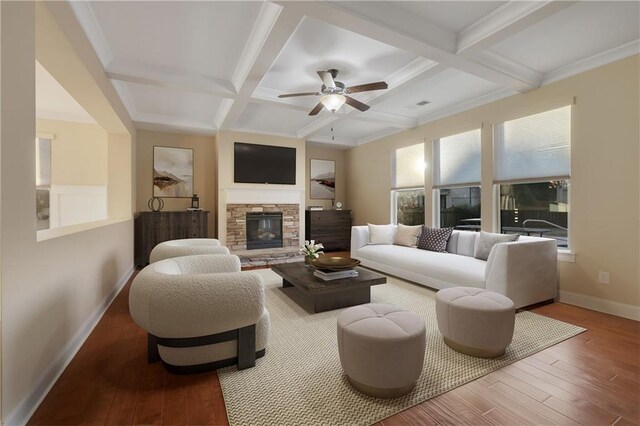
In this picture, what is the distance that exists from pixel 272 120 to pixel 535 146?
13.7 ft

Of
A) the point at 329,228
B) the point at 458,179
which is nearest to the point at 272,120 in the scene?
the point at 329,228

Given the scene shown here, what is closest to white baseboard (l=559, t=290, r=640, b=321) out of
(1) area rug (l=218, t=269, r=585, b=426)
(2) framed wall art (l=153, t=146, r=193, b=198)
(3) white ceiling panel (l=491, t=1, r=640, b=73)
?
(1) area rug (l=218, t=269, r=585, b=426)

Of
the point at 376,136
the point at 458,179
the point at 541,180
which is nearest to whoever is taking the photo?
the point at 541,180

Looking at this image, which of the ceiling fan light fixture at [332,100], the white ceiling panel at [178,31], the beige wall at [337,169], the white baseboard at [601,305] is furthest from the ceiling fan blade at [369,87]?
the beige wall at [337,169]

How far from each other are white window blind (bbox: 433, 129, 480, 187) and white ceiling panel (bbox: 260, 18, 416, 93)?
1945mm

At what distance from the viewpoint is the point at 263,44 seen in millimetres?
2617

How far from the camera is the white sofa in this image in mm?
2869

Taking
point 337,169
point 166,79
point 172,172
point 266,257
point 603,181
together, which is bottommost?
point 266,257

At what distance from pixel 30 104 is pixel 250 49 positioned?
1.91 metres

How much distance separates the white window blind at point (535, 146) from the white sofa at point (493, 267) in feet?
3.14

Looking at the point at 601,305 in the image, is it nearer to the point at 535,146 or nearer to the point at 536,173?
the point at 536,173

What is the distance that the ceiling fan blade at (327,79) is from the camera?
330 cm

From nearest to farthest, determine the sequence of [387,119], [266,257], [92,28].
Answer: [92,28] < [387,119] < [266,257]

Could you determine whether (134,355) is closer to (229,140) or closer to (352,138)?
(229,140)
